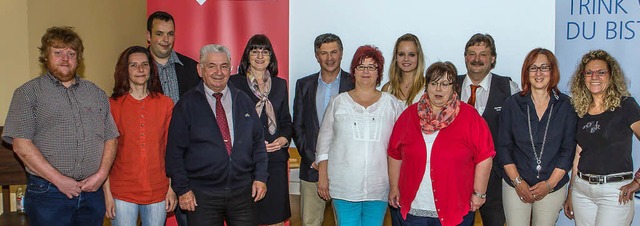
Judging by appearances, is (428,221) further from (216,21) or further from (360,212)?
(216,21)

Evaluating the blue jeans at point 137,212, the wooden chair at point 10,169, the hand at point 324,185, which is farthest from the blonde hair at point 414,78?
the wooden chair at point 10,169

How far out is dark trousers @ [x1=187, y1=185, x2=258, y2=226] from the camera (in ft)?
10.9

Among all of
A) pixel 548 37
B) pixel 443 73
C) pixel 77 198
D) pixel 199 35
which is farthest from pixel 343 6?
pixel 77 198

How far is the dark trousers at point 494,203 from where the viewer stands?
13.1ft

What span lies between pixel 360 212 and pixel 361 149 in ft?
1.34

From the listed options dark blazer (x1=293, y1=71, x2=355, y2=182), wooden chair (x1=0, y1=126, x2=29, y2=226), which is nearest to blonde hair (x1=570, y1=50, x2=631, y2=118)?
dark blazer (x1=293, y1=71, x2=355, y2=182)

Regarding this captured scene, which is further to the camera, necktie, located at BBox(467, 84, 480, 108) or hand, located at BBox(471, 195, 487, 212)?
necktie, located at BBox(467, 84, 480, 108)

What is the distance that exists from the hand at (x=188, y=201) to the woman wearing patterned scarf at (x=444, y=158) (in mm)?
1127

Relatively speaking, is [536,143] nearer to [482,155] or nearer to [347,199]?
[482,155]

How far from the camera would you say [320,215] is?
426 centimetres

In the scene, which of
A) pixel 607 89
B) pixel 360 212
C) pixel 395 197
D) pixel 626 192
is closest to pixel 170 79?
pixel 360 212

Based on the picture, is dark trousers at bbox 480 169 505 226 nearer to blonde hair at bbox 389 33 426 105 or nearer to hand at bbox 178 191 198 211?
blonde hair at bbox 389 33 426 105

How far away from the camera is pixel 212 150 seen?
10.8 feet

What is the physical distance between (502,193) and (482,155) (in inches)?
26.1
